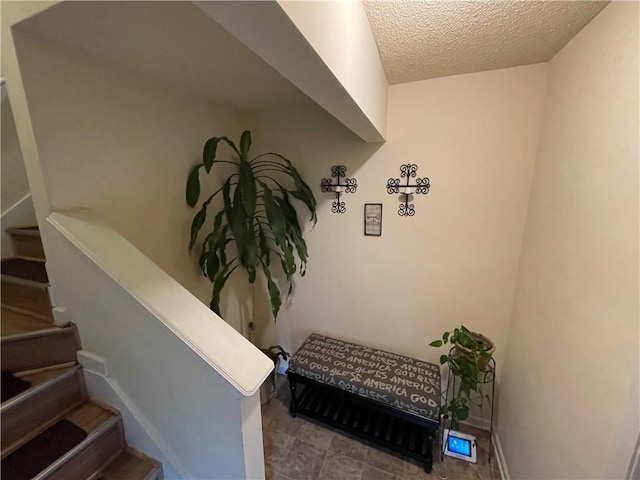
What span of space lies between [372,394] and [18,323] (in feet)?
6.23

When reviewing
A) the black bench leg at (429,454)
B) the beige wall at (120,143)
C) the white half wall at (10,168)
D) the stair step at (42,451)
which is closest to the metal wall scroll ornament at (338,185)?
the beige wall at (120,143)

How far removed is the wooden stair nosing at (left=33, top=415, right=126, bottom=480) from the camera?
36.6 inches

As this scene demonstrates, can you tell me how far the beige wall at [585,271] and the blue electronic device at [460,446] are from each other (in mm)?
263

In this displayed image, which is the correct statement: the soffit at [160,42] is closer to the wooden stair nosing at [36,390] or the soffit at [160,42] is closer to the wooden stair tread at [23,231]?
the wooden stair tread at [23,231]

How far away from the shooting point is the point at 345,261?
78.3 inches

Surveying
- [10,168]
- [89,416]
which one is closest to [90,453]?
[89,416]

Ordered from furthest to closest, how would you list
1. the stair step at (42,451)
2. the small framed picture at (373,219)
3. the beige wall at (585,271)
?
the small framed picture at (373,219) → the stair step at (42,451) → the beige wall at (585,271)

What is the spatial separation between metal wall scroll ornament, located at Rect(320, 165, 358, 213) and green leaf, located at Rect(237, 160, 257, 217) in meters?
0.60

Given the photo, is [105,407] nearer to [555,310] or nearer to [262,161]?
[262,161]

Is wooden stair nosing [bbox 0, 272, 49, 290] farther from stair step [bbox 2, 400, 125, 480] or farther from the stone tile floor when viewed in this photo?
the stone tile floor

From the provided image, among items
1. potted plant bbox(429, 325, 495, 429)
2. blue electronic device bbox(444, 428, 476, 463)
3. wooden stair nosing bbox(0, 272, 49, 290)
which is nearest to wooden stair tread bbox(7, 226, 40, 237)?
wooden stair nosing bbox(0, 272, 49, 290)

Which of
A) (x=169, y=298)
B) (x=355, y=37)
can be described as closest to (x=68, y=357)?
(x=169, y=298)

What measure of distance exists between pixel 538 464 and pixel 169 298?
5.70 feet

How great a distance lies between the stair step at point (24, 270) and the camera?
4.44 feet
